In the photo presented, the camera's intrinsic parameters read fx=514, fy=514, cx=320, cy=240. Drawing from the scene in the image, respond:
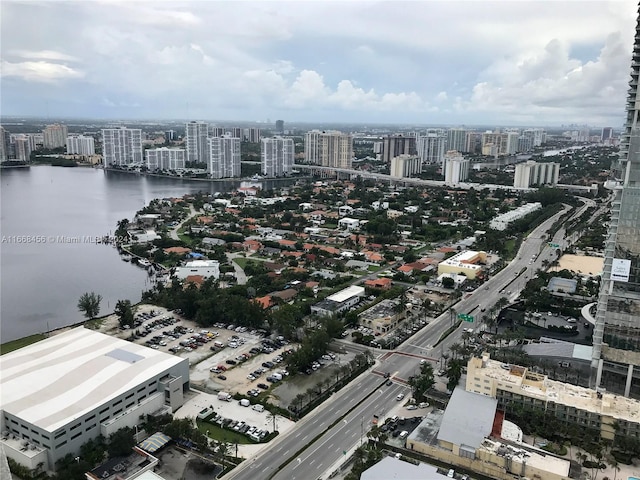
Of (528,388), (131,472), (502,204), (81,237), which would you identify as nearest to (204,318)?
(131,472)

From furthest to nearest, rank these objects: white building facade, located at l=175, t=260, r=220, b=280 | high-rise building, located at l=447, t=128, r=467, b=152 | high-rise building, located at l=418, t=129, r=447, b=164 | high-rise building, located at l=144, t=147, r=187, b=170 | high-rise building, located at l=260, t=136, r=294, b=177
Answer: high-rise building, located at l=447, t=128, r=467, b=152
high-rise building, located at l=418, t=129, r=447, b=164
high-rise building, located at l=144, t=147, r=187, b=170
high-rise building, located at l=260, t=136, r=294, b=177
white building facade, located at l=175, t=260, r=220, b=280

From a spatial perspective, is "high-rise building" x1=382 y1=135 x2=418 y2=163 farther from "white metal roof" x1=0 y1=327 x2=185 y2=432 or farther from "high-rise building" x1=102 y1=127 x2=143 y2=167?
"white metal roof" x1=0 y1=327 x2=185 y2=432

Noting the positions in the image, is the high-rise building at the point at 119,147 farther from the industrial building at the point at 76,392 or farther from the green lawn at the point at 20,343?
the industrial building at the point at 76,392

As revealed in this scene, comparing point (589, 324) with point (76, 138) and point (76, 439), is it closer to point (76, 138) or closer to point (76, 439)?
point (76, 439)

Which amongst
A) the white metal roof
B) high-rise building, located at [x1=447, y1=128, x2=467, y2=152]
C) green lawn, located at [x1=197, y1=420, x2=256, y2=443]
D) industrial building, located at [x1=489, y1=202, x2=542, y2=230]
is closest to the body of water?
the white metal roof

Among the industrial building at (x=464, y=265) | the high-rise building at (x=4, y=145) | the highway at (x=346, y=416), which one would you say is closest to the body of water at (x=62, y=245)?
the high-rise building at (x=4, y=145)

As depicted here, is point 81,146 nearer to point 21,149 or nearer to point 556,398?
point 21,149

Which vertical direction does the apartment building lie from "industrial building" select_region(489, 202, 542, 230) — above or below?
below
